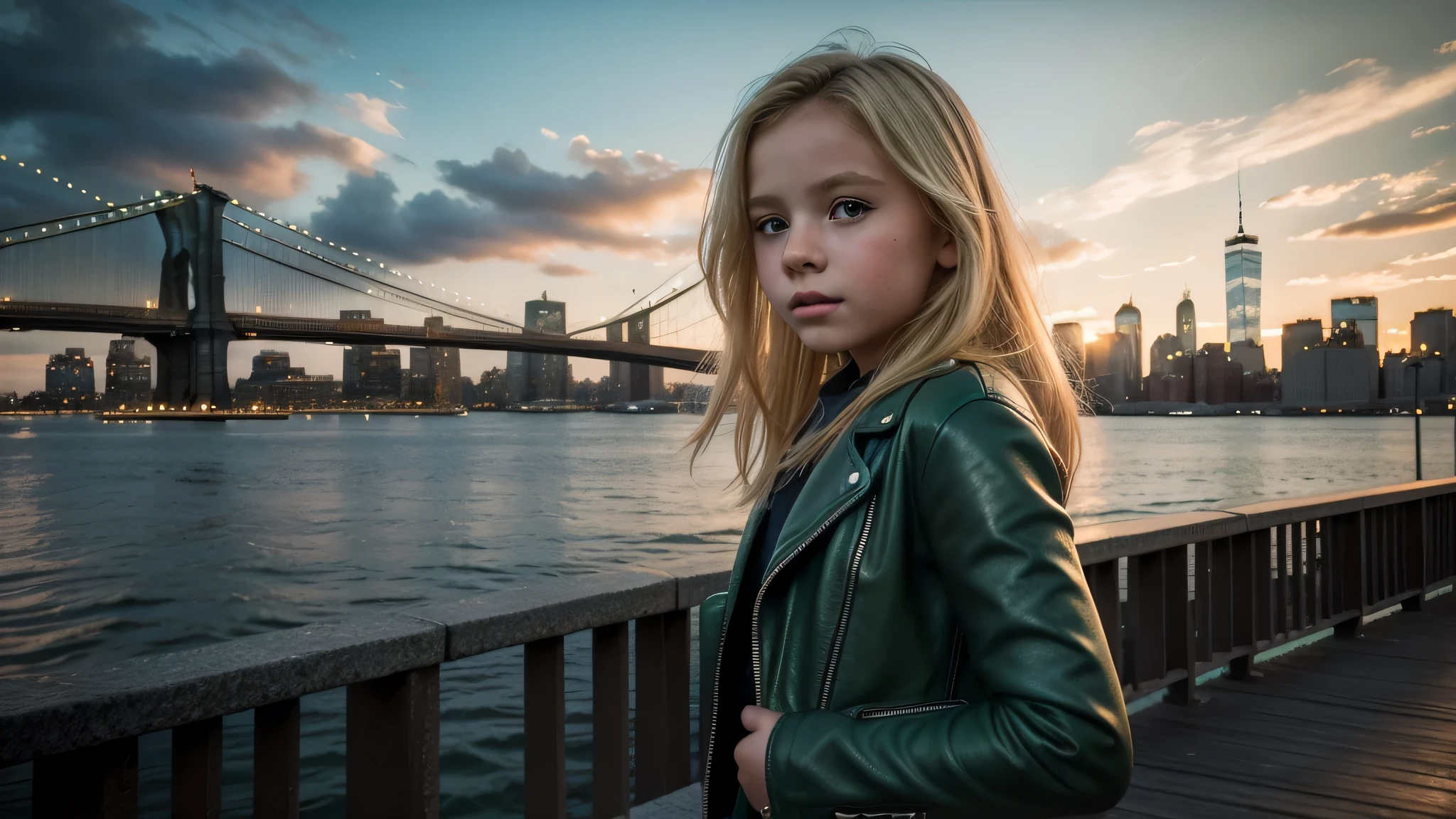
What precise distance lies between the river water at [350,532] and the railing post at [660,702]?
340 mm

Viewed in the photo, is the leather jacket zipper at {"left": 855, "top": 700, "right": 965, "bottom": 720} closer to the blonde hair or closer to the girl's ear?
the blonde hair

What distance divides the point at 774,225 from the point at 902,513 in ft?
1.10

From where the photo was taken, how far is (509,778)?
5.35m

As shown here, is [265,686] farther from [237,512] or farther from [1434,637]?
[237,512]

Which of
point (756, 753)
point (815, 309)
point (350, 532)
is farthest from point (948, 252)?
point (350, 532)

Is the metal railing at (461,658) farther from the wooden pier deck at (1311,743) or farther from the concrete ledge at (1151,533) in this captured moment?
the wooden pier deck at (1311,743)

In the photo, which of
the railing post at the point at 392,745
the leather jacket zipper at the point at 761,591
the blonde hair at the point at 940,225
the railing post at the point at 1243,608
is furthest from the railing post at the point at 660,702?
the railing post at the point at 1243,608

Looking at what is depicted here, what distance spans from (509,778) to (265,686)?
15.7 feet

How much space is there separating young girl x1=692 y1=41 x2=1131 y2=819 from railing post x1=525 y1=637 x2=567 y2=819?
0.57m

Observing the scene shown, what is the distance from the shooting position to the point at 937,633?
66 centimetres

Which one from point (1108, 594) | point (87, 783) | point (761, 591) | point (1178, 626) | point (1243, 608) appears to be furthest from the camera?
point (1243, 608)

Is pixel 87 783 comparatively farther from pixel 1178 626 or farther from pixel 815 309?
pixel 1178 626

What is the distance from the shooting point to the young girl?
589 mm

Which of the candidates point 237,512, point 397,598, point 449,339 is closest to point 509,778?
point 397,598
